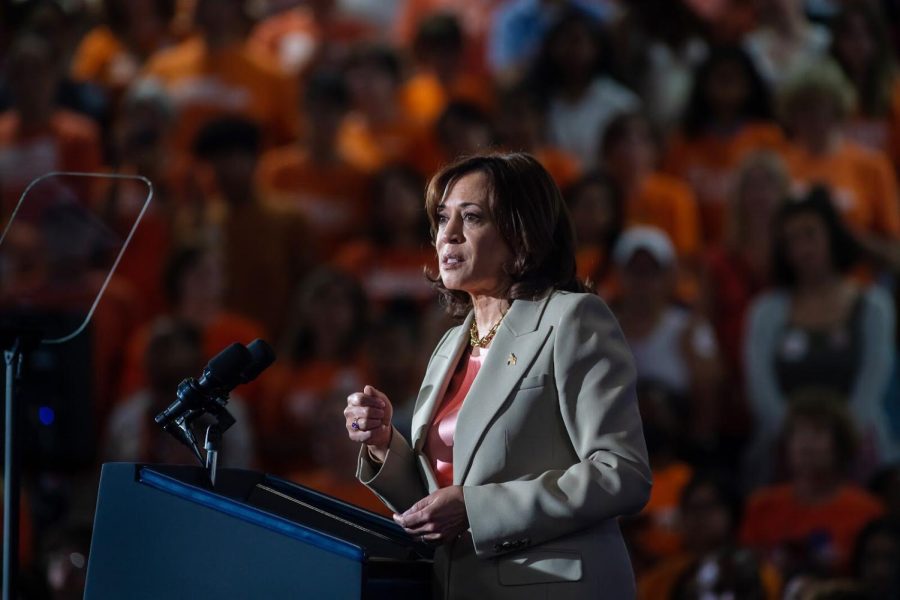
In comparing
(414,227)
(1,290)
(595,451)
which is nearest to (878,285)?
(414,227)

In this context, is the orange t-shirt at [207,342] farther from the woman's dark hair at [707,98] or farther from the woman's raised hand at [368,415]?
the woman's raised hand at [368,415]

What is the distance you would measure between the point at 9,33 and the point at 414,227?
8.35 ft

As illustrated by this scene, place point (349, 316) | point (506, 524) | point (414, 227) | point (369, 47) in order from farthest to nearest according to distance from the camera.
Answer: point (369, 47) < point (414, 227) < point (349, 316) < point (506, 524)

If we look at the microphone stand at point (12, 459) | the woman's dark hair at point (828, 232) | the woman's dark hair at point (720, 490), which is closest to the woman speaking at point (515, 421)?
the microphone stand at point (12, 459)

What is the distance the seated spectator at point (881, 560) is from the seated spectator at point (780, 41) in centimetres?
294

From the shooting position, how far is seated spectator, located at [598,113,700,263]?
267 inches

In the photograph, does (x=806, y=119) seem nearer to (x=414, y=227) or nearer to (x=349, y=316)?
(x=414, y=227)

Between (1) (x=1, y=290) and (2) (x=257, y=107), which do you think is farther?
(2) (x=257, y=107)

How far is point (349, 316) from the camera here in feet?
20.2

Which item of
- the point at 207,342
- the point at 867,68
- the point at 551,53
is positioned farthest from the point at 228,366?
the point at 867,68

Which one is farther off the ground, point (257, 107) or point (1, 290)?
point (257, 107)

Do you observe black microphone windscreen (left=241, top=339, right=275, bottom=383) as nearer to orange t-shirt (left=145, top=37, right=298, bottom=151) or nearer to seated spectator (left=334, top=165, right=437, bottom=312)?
seated spectator (left=334, top=165, right=437, bottom=312)

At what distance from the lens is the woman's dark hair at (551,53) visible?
736 cm

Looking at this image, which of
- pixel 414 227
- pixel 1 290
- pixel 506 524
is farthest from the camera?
pixel 414 227
